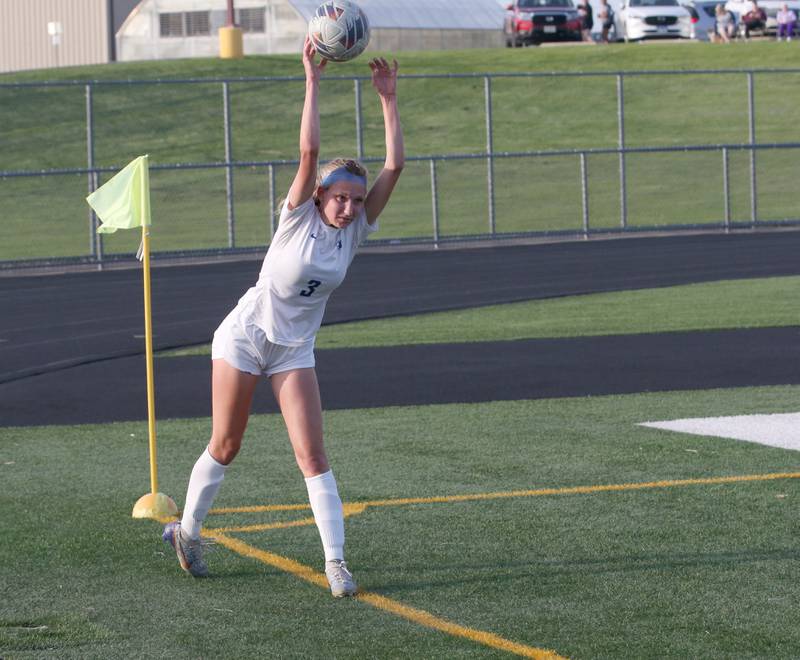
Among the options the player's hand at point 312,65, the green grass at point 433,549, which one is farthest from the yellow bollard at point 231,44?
the player's hand at point 312,65

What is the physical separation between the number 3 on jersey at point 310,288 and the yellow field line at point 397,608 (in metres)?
1.26

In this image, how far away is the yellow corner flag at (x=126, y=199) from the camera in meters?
8.87

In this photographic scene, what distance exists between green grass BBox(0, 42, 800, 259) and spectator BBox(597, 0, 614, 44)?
2.51m

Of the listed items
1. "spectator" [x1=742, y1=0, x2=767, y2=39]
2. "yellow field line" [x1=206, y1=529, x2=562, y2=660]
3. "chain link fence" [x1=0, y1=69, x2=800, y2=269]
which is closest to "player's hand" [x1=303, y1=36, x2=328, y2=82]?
"yellow field line" [x1=206, y1=529, x2=562, y2=660]

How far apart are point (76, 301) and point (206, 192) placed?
15901 mm

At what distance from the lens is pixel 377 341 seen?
16.6 meters

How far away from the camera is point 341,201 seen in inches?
281

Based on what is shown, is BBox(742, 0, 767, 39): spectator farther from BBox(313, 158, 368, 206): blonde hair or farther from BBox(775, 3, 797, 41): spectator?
BBox(313, 158, 368, 206): blonde hair

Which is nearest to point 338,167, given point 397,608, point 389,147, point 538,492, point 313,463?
Answer: point 389,147

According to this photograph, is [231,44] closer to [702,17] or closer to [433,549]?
[702,17]

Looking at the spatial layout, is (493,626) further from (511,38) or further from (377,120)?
(511,38)

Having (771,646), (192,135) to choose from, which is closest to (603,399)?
(771,646)

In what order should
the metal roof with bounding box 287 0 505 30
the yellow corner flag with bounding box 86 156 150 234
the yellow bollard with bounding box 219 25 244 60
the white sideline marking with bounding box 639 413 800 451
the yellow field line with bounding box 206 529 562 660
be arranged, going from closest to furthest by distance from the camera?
the yellow field line with bounding box 206 529 562 660, the yellow corner flag with bounding box 86 156 150 234, the white sideline marking with bounding box 639 413 800 451, the yellow bollard with bounding box 219 25 244 60, the metal roof with bounding box 287 0 505 30

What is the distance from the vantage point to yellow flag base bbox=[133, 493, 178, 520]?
8.68 metres
